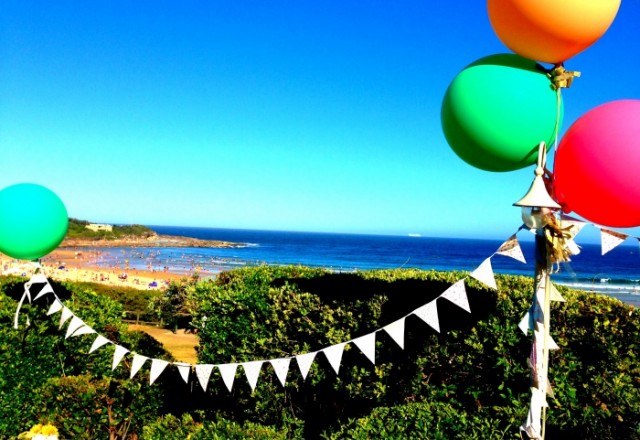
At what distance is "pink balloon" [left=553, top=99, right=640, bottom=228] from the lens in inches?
106

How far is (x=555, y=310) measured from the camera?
445cm

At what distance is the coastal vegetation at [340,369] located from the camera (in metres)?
4.13

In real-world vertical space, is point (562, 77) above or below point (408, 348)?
above

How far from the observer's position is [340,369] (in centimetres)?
564

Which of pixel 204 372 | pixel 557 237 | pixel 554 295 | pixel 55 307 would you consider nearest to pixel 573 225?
pixel 557 237

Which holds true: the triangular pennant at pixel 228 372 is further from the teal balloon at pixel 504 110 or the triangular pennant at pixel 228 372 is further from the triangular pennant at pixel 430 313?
the teal balloon at pixel 504 110

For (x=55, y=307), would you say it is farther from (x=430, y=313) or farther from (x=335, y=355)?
(x=430, y=313)

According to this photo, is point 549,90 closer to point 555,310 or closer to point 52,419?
point 555,310

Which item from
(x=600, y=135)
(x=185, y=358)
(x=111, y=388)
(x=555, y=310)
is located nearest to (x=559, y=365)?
(x=555, y=310)

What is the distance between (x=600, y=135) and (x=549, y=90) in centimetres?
47

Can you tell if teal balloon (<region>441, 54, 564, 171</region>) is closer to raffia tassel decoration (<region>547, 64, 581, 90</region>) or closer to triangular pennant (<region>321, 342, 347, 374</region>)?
raffia tassel decoration (<region>547, 64, 581, 90</region>)

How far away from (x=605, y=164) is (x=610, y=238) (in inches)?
24.9

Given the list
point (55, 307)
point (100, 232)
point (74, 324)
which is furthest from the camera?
point (100, 232)

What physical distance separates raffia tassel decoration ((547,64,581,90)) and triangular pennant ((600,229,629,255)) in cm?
98
